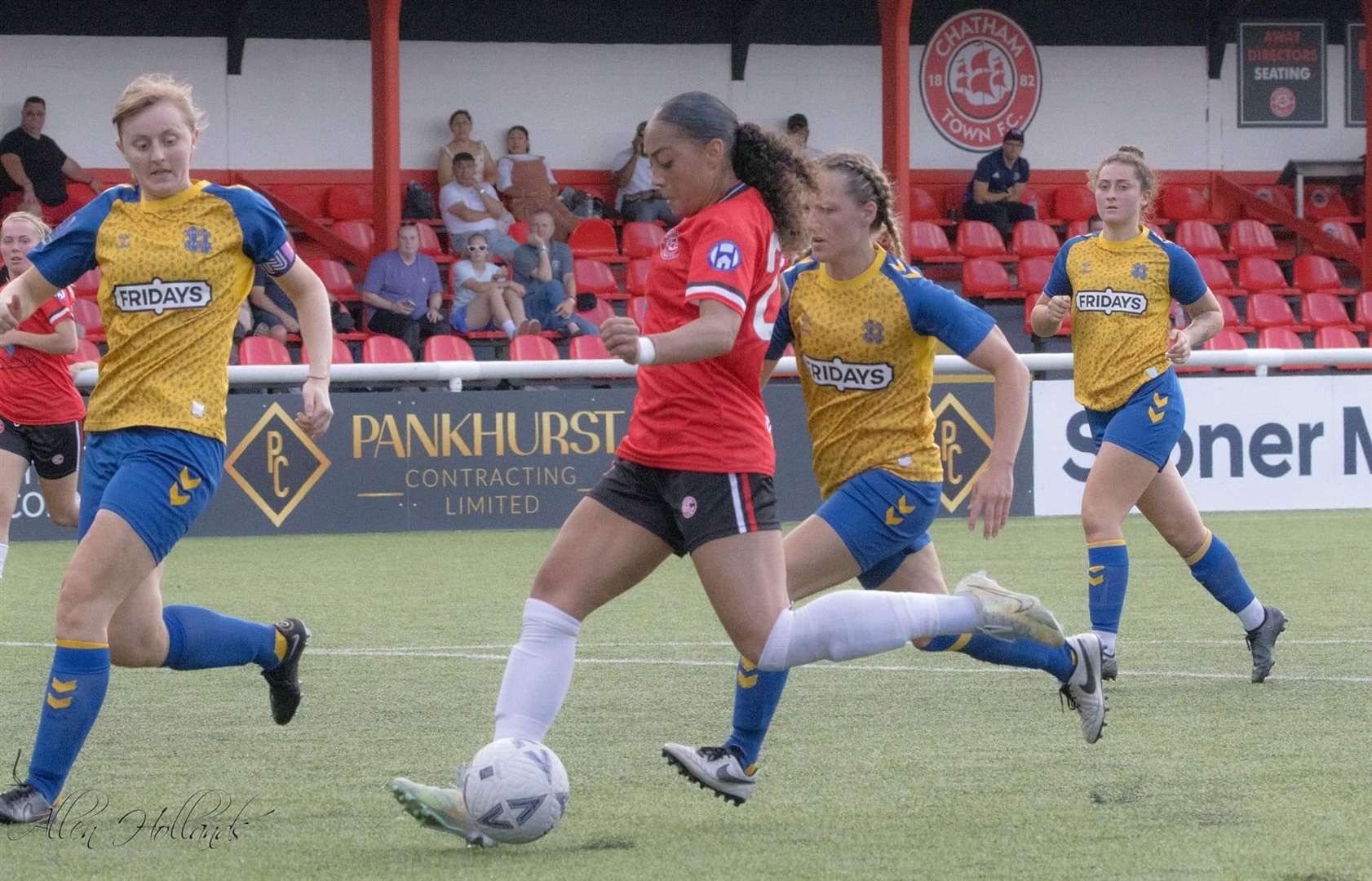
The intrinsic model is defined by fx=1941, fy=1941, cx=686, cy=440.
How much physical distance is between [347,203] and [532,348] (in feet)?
16.9

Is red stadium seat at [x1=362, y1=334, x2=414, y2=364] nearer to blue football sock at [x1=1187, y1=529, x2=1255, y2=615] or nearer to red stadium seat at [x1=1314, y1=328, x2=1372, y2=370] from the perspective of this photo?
red stadium seat at [x1=1314, y1=328, x2=1372, y2=370]

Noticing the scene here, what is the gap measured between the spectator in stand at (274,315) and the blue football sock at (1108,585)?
930cm

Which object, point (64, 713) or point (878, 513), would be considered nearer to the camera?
point (64, 713)

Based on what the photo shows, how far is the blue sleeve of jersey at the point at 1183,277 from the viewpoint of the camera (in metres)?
6.99

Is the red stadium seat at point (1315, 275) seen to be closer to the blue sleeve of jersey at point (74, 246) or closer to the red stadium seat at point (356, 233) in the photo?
the red stadium seat at point (356, 233)

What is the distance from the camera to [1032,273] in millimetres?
19109

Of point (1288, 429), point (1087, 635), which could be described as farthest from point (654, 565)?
point (1288, 429)

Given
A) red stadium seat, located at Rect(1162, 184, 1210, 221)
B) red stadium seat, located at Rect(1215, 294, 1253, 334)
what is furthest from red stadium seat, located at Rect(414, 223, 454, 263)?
red stadium seat, located at Rect(1162, 184, 1210, 221)

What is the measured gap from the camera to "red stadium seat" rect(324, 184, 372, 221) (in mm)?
19531

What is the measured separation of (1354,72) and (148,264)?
2036 centimetres

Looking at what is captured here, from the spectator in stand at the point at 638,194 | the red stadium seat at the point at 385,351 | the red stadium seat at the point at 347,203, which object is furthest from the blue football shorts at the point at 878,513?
the red stadium seat at the point at 347,203

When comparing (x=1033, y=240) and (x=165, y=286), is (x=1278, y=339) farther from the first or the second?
(x=165, y=286)

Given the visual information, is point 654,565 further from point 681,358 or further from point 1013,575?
point 1013,575

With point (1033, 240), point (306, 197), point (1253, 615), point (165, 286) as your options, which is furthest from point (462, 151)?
point (165, 286)
